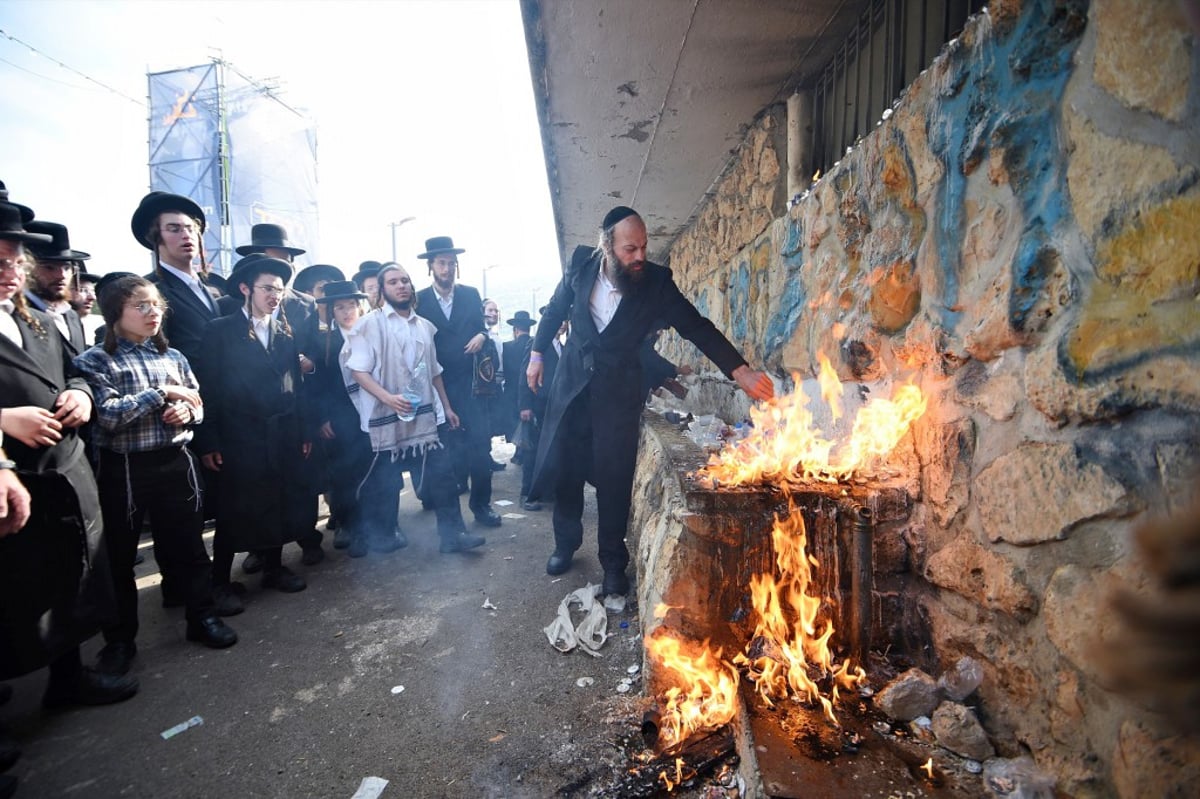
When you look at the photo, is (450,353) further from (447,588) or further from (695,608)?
(695,608)

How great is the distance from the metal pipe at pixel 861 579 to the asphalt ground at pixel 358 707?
99 centimetres

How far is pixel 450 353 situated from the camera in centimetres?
505

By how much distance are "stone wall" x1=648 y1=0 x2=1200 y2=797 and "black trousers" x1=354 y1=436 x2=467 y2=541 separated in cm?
336

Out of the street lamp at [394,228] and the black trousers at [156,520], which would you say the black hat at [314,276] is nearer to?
the black trousers at [156,520]

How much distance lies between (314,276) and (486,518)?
10.8ft

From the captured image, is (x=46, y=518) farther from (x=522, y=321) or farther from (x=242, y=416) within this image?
(x=522, y=321)

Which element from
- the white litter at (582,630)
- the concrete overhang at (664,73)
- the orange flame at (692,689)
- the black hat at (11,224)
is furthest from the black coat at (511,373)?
the orange flame at (692,689)

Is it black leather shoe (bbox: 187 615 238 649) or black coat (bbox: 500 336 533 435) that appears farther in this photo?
black coat (bbox: 500 336 533 435)

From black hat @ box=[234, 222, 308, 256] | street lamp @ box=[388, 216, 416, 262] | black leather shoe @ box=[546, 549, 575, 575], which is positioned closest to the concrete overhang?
black hat @ box=[234, 222, 308, 256]

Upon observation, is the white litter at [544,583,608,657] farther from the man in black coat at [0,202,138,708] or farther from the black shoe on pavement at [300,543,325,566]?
the black shoe on pavement at [300,543,325,566]

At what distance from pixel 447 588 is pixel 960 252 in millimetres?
3578

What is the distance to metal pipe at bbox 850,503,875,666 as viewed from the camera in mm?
2236

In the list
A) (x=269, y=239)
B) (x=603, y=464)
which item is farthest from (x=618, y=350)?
(x=269, y=239)

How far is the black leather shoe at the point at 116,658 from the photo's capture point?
2812 mm
